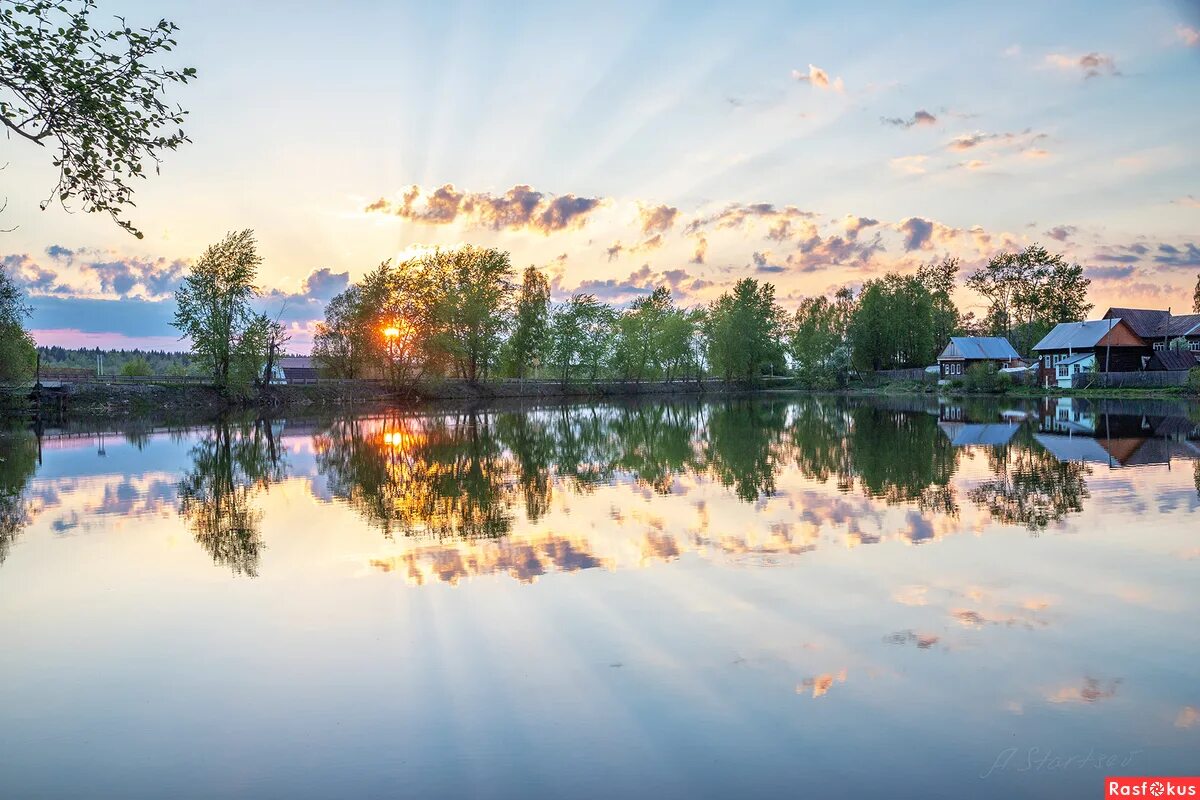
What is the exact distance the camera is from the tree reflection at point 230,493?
12203 millimetres

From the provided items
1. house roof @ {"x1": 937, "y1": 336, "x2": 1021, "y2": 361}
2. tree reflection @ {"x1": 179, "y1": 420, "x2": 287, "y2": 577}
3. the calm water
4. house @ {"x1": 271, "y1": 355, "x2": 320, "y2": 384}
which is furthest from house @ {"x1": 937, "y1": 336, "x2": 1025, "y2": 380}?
tree reflection @ {"x1": 179, "y1": 420, "x2": 287, "y2": 577}

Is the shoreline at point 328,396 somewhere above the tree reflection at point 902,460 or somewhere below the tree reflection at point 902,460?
above

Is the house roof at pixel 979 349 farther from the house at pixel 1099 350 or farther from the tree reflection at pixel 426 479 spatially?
the tree reflection at pixel 426 479

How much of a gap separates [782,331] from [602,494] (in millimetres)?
98858

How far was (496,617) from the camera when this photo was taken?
27.9ft

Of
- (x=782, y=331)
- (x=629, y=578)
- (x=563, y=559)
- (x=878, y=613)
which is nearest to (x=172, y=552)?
(x=563, y=559)

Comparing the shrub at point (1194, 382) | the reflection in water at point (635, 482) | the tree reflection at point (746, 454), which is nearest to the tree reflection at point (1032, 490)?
the reflection in water at point (635, 482)

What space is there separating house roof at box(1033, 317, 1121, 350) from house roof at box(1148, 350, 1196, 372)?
469 cm

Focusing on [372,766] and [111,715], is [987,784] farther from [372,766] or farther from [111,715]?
[111,715]

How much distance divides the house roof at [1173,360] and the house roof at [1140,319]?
3.83m

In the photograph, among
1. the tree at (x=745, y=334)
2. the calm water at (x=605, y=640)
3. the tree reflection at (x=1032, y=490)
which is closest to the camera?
the calm water at (x=605, y=640)

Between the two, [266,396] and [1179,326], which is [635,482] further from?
[1179,326]

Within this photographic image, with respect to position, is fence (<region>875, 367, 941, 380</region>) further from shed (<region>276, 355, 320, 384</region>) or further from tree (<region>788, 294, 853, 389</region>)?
shed (<region>276, 355, 320, 384</region>)

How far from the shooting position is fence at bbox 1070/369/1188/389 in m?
61.0
